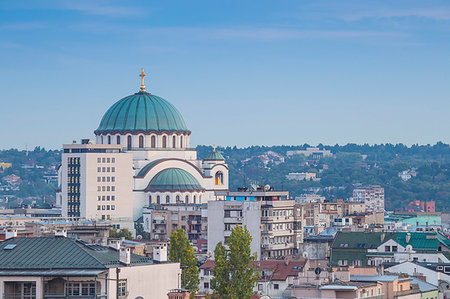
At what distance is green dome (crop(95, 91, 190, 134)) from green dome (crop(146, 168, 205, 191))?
5.84m

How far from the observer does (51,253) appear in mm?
50406

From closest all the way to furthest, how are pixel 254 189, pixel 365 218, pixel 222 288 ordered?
pixel 222 288 < pixel 254 189 < pixel 365 218

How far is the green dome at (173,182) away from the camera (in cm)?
15225

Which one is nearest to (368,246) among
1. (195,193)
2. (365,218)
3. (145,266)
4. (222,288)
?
(222,288)

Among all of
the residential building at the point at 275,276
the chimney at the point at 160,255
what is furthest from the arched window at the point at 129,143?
the chimney at the point at 160,255

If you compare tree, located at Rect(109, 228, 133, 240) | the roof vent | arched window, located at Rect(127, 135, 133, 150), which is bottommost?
tree, located at Rect(109, 228, 133, 240)

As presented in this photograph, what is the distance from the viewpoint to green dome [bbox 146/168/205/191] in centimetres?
15225

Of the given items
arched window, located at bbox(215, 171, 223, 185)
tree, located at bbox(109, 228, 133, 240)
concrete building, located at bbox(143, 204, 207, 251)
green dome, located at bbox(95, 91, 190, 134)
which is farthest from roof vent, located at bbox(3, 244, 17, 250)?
arched window, located at bbox(215, 171, 223, 185)

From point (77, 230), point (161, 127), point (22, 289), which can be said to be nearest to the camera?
point (22, 289)

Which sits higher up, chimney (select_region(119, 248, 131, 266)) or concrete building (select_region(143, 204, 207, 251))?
concrete building (select_region(143, 204, 207, 251))

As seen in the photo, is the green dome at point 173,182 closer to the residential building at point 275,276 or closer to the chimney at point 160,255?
the residential building at point 275,276

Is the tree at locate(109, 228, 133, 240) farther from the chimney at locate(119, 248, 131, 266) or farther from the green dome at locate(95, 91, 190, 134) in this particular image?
the chimney at locate(119, 248, 131, 266)

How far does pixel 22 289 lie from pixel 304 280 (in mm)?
24674

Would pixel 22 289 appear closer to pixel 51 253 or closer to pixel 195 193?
pixel 51 253
